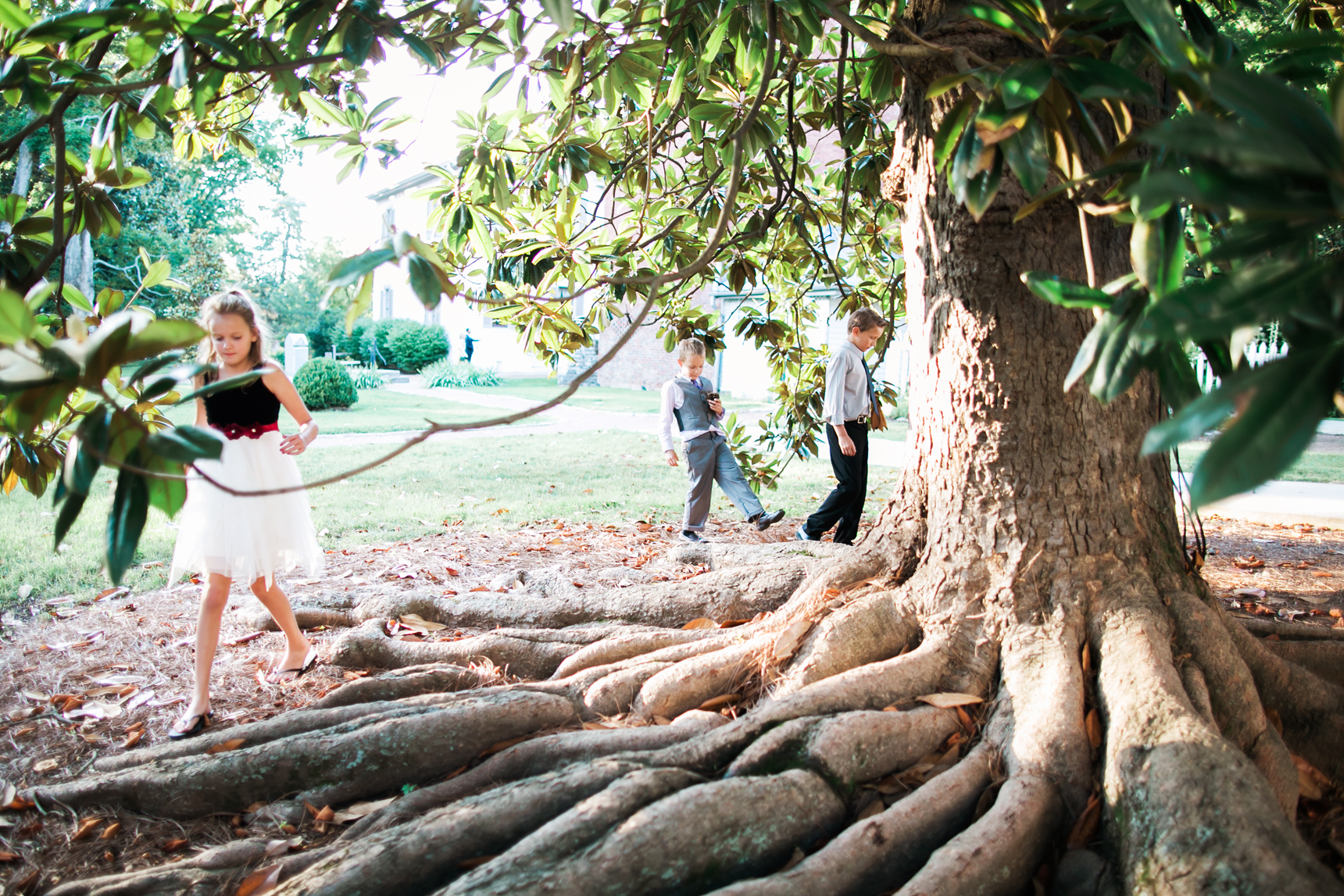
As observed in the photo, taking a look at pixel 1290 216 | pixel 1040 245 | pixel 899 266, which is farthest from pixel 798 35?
pixel 899 266

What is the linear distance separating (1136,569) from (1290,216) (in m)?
1.93

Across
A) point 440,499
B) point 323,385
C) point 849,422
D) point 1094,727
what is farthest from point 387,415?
point 1094,727

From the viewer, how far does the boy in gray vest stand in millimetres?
6684

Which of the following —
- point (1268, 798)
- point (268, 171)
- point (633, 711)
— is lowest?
point (633, 711)

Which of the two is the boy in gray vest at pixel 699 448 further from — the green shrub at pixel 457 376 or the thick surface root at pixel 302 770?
the green shrub at pixel 457 376

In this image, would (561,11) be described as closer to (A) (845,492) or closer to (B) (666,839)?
(B) (666,839)

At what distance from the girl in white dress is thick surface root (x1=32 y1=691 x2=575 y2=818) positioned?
57cm

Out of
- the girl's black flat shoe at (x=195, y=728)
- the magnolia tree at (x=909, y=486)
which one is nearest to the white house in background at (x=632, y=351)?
the magnolia tree at (x=909, y=486)

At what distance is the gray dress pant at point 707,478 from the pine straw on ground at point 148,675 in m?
0.41

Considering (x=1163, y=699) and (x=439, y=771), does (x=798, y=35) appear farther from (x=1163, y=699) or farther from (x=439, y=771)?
(x=439, y=771)

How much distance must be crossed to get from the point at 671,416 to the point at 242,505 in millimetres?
3993

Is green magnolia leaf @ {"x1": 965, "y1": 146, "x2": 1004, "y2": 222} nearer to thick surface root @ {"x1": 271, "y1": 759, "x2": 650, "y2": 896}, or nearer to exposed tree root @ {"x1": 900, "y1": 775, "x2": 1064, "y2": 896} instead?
exposed tree root @ {"x1": 900, "y1": 775, "x2": 1064, "y2": 896}

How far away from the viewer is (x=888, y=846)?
1896mm

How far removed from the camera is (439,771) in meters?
2.54
